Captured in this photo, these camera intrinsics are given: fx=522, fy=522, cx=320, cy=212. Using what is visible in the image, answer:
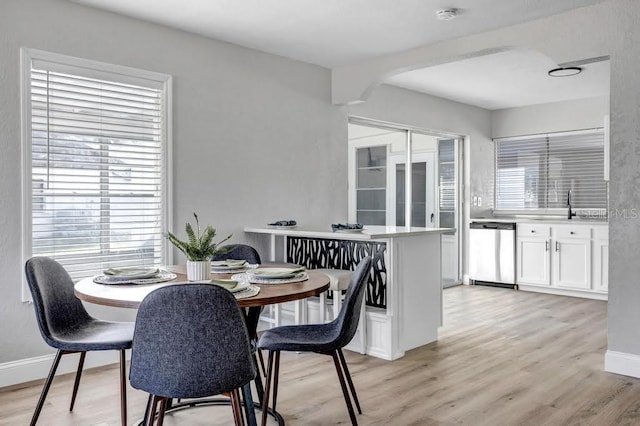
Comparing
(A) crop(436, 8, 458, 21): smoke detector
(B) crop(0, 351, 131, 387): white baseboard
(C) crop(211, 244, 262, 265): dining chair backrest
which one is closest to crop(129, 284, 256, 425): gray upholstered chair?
(C) crop(211, 244, 262, 265): dining chair backrest

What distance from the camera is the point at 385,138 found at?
237 inches

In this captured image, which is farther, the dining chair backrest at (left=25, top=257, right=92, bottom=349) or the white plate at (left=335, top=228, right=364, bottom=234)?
the white plate at (left=335, top=228, right=364, bottom=234)

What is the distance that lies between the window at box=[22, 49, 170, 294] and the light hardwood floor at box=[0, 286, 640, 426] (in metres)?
0.87

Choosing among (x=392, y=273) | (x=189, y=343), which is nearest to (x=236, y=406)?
(x=189, y=343)

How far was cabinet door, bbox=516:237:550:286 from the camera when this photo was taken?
637 centimetres

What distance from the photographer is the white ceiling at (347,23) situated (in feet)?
11.4

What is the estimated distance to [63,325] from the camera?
2668mm

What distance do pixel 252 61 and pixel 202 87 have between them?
1.94 ft

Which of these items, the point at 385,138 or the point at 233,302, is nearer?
the point at 233,302

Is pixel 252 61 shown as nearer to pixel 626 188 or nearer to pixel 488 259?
pixel 626 188

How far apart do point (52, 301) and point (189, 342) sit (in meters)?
1.19

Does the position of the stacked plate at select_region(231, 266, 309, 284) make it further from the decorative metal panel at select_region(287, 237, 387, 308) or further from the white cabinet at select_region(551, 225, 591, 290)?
the white cabinet at select_region(551, 225, 591, 290)

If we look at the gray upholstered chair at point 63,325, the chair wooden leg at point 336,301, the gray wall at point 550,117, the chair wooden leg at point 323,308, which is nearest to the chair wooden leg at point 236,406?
the gray upholstered chair at point 63,325

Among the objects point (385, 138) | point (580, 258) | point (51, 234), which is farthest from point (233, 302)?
point (580, 258)
